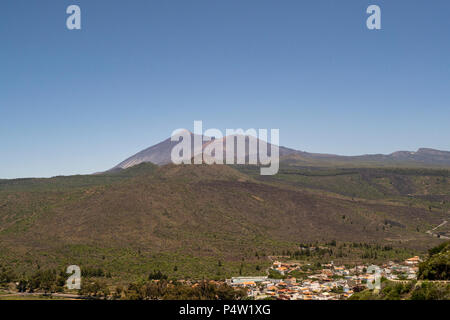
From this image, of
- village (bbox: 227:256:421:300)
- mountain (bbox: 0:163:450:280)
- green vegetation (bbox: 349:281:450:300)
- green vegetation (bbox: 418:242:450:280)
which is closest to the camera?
green vegetation (bbox: 349:281:450:300)

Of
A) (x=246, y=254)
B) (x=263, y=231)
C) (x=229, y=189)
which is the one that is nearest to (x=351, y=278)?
(x=246, y=254)

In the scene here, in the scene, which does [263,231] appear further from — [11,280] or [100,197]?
[11,280]

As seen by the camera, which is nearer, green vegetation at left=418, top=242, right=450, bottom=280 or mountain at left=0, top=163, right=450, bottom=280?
green vegetation at left=418, top=242, right=450, bottom=280

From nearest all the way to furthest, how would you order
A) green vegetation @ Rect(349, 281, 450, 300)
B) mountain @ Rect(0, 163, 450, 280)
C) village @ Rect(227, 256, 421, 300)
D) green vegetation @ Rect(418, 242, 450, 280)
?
green vegetation @ Rect(349, 281, 450, 300), green vegetation @ Rect(418, 242, 450, 280), village @ Rect(227, 256, 421, 300), mountain @ Rect(0, 163, 450, 280)

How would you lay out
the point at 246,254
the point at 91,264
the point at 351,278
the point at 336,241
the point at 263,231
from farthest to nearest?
the point at 263,231
the point at 336,241
the point at 246,254
the point at 91,264
the point at 351,278

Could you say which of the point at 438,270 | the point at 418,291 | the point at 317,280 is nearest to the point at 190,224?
the point at 317,280

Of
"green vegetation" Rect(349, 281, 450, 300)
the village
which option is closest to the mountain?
the village

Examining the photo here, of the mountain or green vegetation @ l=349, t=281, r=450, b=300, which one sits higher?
green vegetation @ l=349, t=281, r=450, b=300

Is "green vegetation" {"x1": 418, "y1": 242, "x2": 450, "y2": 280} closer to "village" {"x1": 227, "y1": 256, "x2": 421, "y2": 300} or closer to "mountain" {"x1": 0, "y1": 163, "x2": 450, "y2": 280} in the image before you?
"village" {"x1": 227, "y1": 256, "x2": 421, "y2": 300}
